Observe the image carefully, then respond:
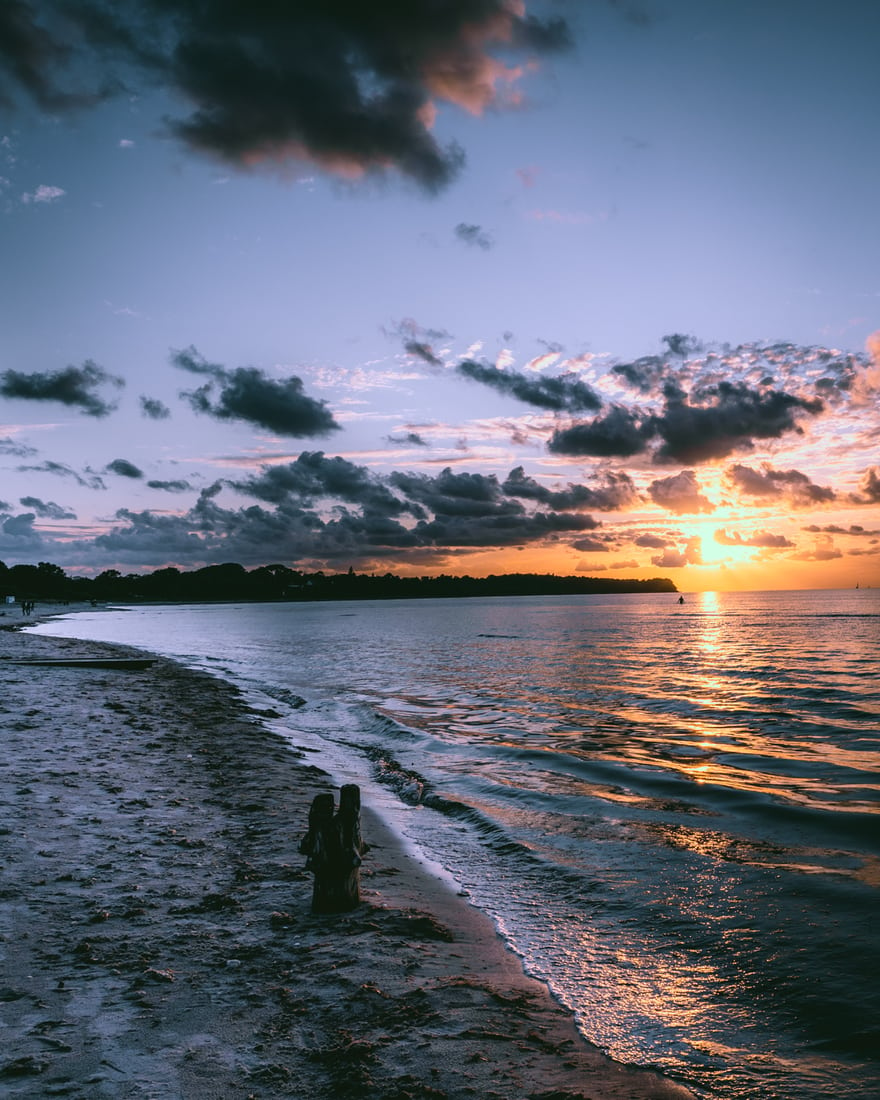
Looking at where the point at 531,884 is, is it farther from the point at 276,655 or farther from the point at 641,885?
the point at 276,655

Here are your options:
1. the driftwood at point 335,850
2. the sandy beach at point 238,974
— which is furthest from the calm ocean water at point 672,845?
the driftwood at point 335,850

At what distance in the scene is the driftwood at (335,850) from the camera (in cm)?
731

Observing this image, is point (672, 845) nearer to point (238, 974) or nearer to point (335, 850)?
point (335, 850)

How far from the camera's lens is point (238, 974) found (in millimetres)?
6023

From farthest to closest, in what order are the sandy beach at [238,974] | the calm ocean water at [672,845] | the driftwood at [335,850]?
Result: the driftwood at [335,850], the calm ocean water at [672,845], the sandy beach at [238,974]

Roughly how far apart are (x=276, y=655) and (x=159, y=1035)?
167 ft

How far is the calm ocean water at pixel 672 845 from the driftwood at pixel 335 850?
6.04 feet

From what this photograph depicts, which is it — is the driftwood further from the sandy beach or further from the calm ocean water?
the calm ocean water

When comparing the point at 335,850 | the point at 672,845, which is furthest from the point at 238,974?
the point at 672,845

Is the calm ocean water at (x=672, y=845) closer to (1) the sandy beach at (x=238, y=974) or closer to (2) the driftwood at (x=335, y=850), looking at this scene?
(1) the sandy beach at (x=238, y=974)

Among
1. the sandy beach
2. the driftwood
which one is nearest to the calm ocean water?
the sandy beach

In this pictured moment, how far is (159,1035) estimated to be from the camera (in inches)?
198

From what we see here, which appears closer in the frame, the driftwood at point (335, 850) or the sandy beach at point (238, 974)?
the sandy beach at point (238, 974)

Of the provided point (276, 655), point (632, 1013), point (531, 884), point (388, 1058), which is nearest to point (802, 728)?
point (531, 884)
